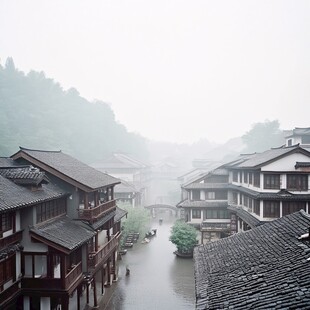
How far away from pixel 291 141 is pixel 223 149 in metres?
90.7

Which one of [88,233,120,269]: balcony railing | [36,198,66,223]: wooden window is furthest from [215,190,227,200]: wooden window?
[36,198,66,223]: wooden window

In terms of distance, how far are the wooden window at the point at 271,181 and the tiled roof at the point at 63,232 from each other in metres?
17.8

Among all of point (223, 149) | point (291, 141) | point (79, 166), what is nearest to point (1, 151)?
point (79, 166)

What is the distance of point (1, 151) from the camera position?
53875 mm

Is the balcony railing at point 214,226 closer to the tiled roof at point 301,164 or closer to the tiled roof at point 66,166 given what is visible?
the tiled roof at point 301,164

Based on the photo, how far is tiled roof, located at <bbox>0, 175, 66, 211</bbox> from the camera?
15524 millimetres

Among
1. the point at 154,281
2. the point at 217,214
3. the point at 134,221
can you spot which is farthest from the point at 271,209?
the point at 134,221

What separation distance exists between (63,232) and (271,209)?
2006cm

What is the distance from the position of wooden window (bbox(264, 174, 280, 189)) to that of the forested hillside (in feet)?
135

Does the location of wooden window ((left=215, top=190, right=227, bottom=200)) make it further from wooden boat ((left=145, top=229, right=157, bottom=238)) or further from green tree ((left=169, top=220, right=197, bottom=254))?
wooden boat ((left=145, top=229, right=157, bottom=238))

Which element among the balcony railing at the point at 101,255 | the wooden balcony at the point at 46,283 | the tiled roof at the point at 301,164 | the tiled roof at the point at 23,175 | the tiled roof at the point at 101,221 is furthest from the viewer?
the tiled roof at the point at 301,164

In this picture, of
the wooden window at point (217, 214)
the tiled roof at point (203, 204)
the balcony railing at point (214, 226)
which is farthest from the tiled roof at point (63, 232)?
the wooden window at point (217, 214)

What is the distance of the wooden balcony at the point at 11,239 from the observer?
53.4 feet

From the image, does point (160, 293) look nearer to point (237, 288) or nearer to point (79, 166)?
point (79, 166)
